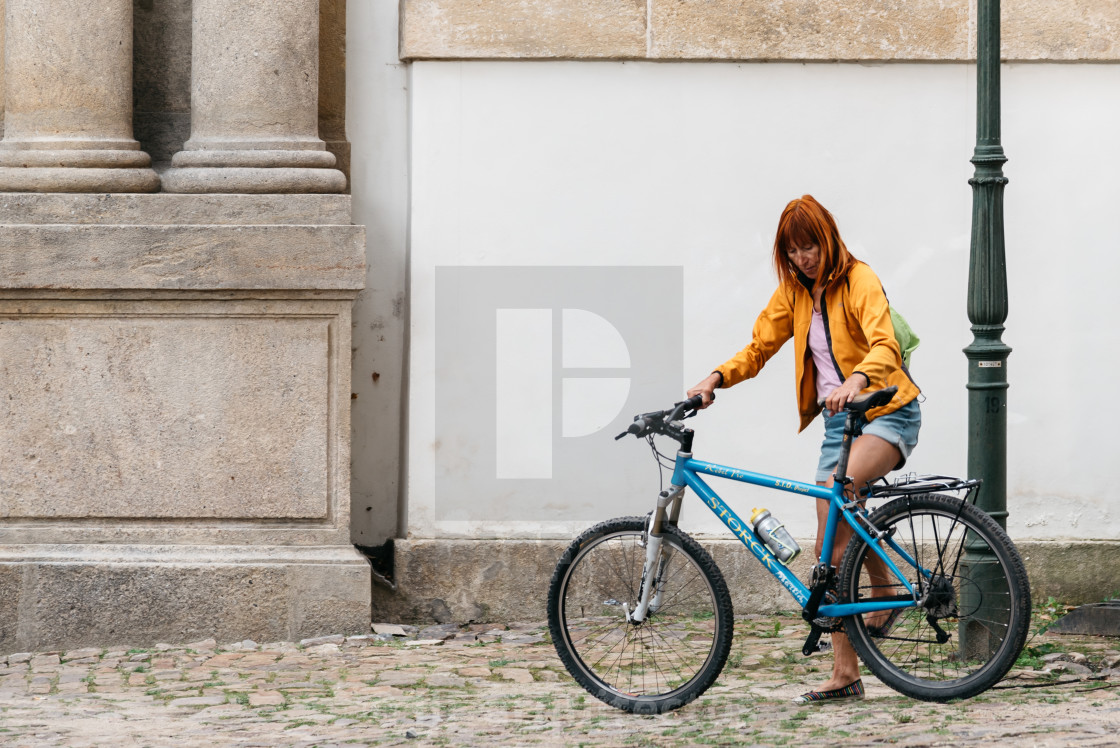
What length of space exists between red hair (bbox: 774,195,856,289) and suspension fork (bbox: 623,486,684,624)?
0.91 meters

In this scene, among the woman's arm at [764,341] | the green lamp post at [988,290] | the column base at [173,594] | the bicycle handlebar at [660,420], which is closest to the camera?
the bicycle handlebar at [660,420]

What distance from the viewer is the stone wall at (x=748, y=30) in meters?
6.89

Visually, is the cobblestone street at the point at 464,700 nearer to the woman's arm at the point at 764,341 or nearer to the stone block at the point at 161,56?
the woman's arm at the point at 764,341

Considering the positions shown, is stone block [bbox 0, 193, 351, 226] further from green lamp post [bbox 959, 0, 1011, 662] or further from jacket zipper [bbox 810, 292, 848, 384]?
green lamp post [bbox 959, 0, 1011, 662]

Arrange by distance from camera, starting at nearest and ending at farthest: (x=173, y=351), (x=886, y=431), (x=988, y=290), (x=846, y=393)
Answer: (x=846, y=393), (x=886, y=431), (x=988, y=290), (x=173, y=351)

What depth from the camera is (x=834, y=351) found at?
194 inches

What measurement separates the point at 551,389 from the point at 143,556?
2.08 meters

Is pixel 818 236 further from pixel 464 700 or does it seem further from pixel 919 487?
pixel 464 700

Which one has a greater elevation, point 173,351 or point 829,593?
point 173,351

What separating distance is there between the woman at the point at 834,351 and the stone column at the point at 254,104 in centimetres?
250

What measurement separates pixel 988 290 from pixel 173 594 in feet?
12.5

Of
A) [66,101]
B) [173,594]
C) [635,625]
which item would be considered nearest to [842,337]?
[635,625]

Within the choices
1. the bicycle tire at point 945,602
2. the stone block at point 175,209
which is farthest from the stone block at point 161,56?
the bicycle tire at point 945,602

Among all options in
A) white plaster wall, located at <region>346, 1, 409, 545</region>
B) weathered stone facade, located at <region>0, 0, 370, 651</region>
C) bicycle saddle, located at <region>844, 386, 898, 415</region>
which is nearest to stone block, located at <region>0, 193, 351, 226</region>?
weathered stone facade, located at <region>0, 0, 370, 651</region>
